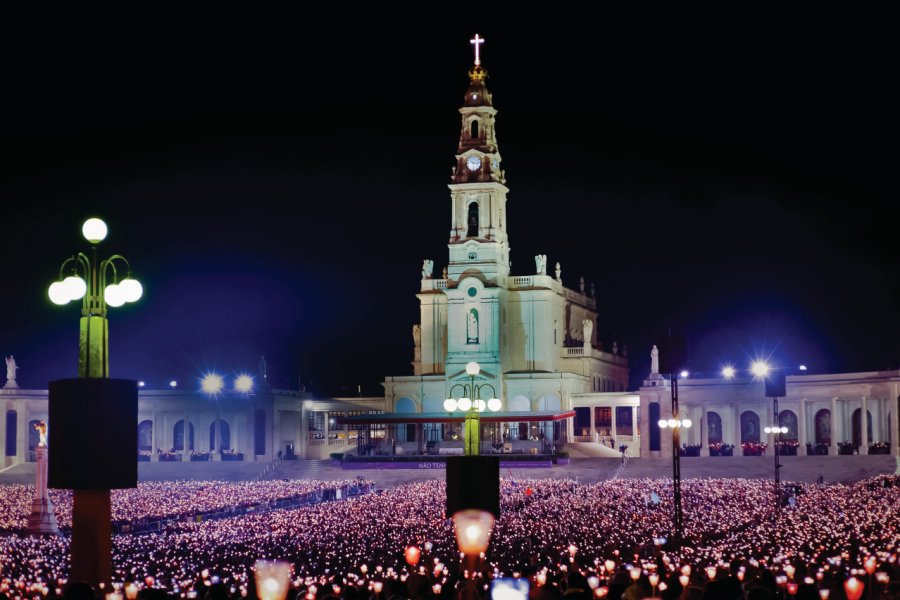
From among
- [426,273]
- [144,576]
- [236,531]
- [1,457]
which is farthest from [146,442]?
[144,576]

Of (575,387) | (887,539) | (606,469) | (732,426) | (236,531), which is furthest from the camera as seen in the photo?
(575,387)

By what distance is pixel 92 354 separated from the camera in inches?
693

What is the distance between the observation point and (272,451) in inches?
3273

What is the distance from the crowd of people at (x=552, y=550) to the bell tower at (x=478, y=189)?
1619 inches

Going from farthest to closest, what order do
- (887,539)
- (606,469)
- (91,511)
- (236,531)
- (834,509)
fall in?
(606,469)
(834,509)
(236,531)
(887,539)
(91,511)

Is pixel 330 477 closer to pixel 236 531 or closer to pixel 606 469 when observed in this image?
pixel 606 469

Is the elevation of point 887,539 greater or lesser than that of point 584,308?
lesser

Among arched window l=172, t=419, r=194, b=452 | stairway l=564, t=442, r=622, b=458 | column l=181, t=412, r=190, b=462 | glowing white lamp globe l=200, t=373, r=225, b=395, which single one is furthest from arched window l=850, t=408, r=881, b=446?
arched window l=172, t=419, r=194, b=452

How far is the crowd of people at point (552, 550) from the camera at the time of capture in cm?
2038

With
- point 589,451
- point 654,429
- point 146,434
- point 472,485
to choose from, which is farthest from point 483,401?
point 472,485

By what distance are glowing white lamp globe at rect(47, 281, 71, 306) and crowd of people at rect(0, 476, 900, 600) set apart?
384cm

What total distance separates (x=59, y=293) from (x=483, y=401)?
62.7 m

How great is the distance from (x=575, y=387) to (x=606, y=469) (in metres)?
18.1

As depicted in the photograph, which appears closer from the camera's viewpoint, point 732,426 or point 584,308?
point 732,426
